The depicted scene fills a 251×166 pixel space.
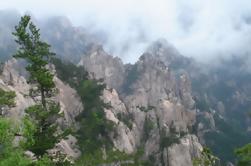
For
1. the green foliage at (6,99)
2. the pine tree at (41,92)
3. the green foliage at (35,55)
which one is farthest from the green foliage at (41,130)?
the green foliage at (6,99)

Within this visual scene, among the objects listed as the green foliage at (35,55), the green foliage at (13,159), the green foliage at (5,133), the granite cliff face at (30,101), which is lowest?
the green foliage at (13,159)

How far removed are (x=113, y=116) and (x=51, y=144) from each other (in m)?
122

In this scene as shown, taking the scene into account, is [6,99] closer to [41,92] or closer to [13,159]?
[41,92]

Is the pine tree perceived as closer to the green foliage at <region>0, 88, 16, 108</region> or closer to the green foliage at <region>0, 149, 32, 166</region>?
the green foliage at <region>0, 88, 16, 108</region>

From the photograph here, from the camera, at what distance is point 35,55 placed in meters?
64.1

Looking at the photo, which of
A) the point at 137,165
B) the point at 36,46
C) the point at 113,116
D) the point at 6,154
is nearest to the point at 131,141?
the point at 113,116

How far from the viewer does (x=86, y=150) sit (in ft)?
498

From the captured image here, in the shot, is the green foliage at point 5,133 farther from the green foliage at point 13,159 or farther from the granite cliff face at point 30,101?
the granite cliff face at point 30,101

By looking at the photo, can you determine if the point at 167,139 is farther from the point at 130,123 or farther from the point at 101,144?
the point at 101,144

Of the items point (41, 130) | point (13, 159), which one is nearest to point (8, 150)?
point (13, 159)

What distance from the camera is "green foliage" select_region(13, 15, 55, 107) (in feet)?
203

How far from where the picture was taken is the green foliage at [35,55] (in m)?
62.0

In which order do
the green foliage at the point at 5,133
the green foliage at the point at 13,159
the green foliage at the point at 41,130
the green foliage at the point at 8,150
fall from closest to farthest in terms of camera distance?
the green foliage at the point at 13,159, the green foliage at the point at 8,150, the green foliage at the point at 5,133, the green foliage at the point at 41,130

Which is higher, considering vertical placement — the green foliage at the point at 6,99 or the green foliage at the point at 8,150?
the green foliage at the point at 6,99
